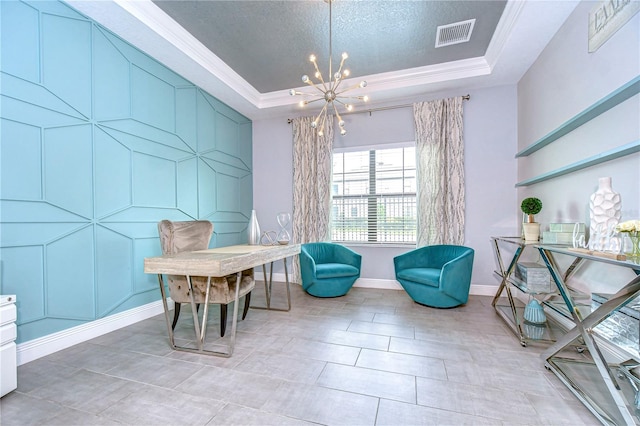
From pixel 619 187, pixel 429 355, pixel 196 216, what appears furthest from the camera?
pixel 196 216

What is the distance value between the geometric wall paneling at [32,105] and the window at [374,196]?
337 centimetres

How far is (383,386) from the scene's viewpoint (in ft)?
5.66

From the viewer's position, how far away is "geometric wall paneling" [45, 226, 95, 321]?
220 centimetres

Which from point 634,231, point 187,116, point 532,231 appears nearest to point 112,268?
point 187,116

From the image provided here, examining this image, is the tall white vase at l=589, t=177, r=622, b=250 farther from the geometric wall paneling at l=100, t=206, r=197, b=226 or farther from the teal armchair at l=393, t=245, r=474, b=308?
the geometric wall paneling at l=100, t=206, r=197, b=226

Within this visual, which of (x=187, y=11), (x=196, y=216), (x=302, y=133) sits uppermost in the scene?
(x=187, y=11)

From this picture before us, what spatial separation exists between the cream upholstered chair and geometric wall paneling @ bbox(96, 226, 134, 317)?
2.13 ft

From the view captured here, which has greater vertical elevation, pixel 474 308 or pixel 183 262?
pixel 183 262

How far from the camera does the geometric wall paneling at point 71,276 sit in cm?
220

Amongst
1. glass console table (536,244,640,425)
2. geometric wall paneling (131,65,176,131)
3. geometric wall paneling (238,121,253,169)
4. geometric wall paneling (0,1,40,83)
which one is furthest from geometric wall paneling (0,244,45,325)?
glass console table (536,244,640,425)

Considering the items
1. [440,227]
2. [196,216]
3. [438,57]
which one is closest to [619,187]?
[440,227]

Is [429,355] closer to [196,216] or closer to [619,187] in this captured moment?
[619,187]

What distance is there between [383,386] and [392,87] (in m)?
3.64

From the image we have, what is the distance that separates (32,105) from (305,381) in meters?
2.92
